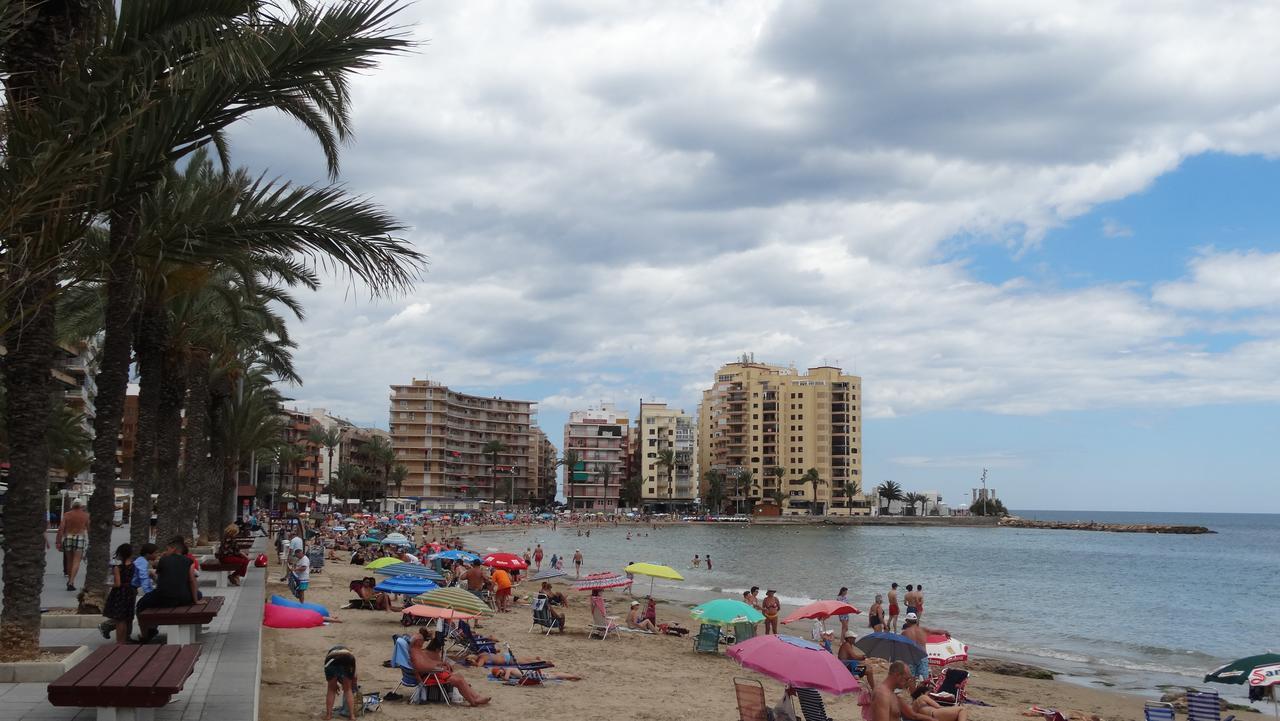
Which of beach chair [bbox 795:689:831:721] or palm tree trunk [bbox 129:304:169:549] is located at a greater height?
palm tree trunk [bbox 129:304:169:549]

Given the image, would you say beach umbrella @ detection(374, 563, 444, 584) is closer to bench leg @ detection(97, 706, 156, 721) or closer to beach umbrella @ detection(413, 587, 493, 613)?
beach umbrella @ detection(413, 587, 493, 613)

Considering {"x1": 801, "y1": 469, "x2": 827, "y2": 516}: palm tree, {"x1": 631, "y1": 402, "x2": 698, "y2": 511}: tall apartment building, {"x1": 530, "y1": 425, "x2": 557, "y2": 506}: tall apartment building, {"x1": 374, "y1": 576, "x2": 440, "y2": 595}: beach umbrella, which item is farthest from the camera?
{"x1": 530, "y1": 425, "x2": 557, "y2": 506}: tall apartment building

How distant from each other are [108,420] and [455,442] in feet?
415

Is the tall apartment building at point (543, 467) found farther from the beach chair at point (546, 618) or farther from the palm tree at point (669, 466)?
the beach chair at point (546, 618)

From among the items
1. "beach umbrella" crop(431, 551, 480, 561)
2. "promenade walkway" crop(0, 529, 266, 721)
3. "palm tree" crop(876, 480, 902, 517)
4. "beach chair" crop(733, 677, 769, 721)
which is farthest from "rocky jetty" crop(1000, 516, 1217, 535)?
"promenade walkway" crop(0, 529, 266, 721)

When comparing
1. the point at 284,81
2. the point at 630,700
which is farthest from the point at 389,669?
the point at 284,81

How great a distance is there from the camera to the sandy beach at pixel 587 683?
1232cm

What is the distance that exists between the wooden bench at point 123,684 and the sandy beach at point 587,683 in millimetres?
4347

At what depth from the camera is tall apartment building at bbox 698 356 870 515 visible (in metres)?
129

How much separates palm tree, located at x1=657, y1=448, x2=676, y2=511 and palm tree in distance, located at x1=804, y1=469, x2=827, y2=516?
70.2 feet

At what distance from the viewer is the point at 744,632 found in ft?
63.4

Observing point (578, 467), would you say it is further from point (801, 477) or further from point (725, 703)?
point (725, 703)

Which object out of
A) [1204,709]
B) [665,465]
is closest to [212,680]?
[1204,709]

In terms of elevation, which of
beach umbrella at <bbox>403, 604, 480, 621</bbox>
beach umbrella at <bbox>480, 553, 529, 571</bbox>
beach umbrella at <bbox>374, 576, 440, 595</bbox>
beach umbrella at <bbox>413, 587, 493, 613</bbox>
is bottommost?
beach umbrella at <bbox>480, 553, 529, 571</bbox>
